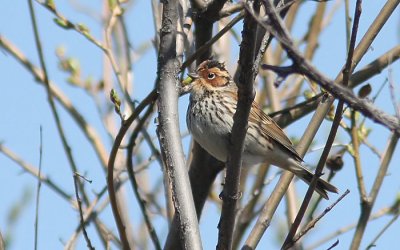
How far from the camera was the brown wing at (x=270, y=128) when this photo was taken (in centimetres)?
556

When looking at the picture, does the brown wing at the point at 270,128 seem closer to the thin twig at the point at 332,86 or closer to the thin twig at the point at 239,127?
the thin twig at the point at 239,127

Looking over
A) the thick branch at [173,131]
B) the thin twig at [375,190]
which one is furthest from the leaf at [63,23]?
the thin twig at [375,190]

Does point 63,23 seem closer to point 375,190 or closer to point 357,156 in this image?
point 357,156

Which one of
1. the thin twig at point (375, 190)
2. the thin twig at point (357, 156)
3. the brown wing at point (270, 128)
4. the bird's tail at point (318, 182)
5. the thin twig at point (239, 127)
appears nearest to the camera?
the thin twig at point (239, 127)

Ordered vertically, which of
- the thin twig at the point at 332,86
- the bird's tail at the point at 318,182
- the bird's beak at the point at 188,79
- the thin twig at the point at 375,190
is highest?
the bird's beak at the point at 188,79

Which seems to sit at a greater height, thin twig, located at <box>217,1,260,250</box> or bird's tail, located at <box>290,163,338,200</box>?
bird's tail, located at <box>290,163,338,200</box>

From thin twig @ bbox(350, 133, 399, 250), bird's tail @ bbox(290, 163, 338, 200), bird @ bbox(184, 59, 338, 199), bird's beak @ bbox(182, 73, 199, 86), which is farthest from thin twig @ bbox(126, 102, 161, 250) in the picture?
thin twig @ bbox(350, 133, 399, 250)

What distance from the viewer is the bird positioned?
5352 millimetres

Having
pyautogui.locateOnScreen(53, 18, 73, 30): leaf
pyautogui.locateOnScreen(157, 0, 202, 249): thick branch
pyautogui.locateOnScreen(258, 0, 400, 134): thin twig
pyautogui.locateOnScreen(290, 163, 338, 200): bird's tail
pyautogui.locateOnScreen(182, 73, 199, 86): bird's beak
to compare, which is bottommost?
pyautogui.locateOnScreen(258, 0, 400, 134): thin twig

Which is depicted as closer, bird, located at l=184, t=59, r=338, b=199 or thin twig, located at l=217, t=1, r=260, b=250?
thin twig, located at l=217, t=1, r=260, b=250

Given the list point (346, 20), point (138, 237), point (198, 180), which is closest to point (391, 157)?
point (346, 20)

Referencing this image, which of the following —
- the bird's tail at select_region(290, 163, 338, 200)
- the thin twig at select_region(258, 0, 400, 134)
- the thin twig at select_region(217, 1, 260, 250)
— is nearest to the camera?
the thin twig at select_region(258, 0, 400, 134)

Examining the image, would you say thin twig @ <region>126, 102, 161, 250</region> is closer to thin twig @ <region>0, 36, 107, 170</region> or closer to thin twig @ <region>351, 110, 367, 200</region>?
thin twig @ <region>0, 36, 107, 170</region>

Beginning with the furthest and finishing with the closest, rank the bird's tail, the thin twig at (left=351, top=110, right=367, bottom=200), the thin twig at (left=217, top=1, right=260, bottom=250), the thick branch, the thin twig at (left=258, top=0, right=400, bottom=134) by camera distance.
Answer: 1. the bird's tail
2. the thin twig at (left=351, top=110, right=367, bottom=200)
3. the thick branch
4. the thin twig at (left=217, top=1, right=260, bottom=250)
5. the thin twig at (left=258, top=0, right=400, bottom=134)
